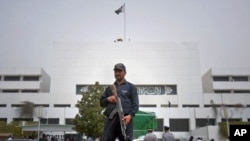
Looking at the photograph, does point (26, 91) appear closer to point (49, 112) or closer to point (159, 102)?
point (49, 112)

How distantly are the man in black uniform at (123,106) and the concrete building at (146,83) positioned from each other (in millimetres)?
48569

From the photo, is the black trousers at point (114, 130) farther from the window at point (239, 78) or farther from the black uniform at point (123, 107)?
the window at point (239, 78)

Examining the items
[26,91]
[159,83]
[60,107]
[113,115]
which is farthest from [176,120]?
[113,115]

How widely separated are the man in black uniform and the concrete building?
48569 millimetres

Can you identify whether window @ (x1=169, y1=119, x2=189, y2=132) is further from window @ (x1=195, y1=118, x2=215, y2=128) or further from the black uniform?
the black uniform

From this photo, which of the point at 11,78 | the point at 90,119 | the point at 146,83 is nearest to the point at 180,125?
the point at 146,83

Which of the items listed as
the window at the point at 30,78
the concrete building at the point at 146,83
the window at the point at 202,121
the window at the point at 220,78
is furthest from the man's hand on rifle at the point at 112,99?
the window at the point at 30,78

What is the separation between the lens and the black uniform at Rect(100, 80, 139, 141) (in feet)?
12.0

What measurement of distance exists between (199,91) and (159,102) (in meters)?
9.48

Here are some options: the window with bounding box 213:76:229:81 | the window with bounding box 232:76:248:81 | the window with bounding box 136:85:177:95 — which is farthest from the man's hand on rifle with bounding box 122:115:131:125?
the window with bounding box 232:76:248:81

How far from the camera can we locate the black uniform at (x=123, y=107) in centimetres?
367

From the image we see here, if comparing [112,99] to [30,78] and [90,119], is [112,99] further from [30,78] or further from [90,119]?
[30,78]

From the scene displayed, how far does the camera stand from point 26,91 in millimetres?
59594

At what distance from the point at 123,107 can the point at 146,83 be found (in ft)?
184
